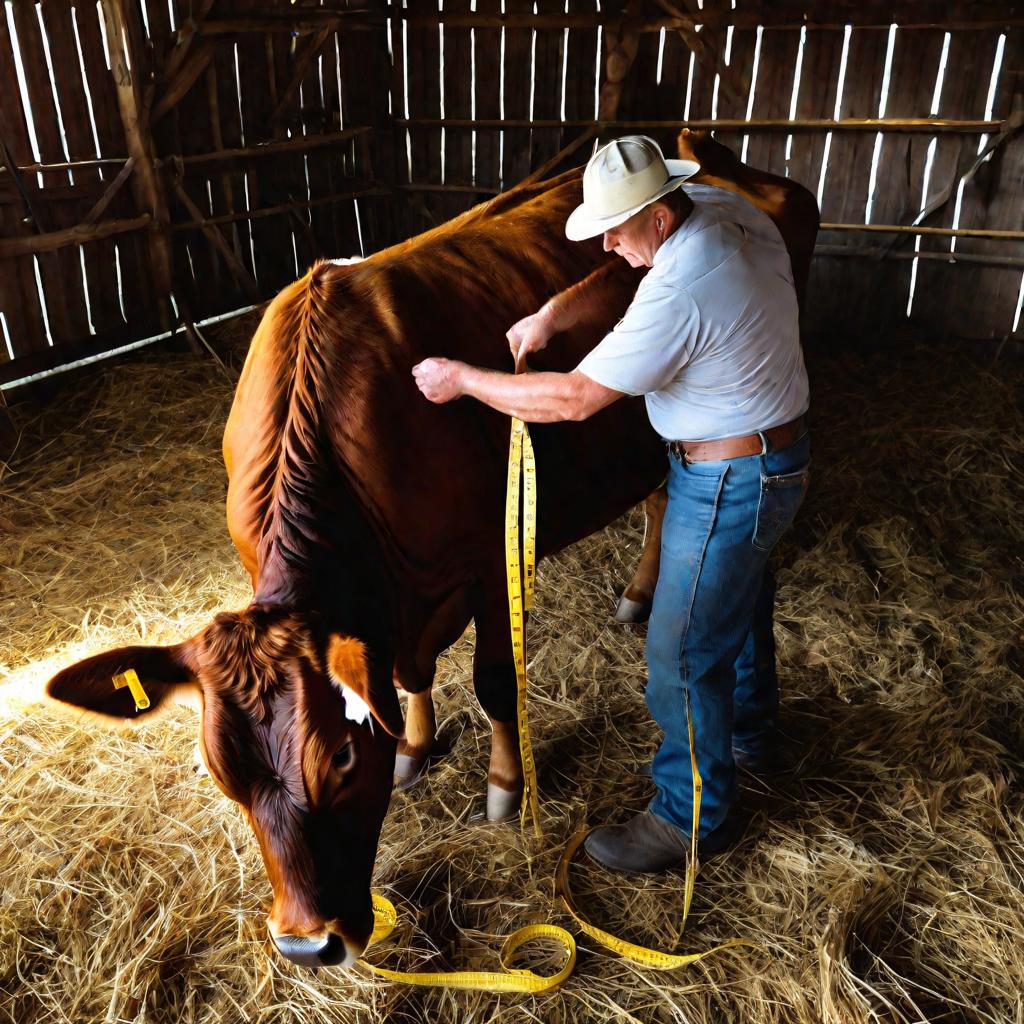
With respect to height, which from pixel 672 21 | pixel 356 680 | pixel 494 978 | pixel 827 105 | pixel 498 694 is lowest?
pixel 494 978

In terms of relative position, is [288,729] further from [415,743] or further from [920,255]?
[920,255]

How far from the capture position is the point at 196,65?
246 inches

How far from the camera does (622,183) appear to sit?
6.78ft

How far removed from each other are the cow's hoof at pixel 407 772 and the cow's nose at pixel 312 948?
3.53 ft

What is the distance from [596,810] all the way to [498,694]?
1.75ft

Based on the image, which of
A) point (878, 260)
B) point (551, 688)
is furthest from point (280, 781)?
point (878, 260)

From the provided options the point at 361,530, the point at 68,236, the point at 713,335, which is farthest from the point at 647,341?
the point at 68,236

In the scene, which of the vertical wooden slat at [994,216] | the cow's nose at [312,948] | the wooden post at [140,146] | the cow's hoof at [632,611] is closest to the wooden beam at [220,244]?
the wooden post at [140,146]

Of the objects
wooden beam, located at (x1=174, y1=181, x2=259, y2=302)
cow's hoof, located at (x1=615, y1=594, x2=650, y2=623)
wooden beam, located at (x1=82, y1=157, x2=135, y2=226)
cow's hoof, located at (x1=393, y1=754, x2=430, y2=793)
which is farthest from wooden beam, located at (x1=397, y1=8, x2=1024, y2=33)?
cow's hoof, located at (x1=393, y1=754, x2=430, y2=793)

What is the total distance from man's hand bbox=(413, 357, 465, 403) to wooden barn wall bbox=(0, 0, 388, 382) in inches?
173

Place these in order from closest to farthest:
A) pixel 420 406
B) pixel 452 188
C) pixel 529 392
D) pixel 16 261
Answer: pixel 529 392
pixel 420 406
pixel 16 261
pixel 452 188

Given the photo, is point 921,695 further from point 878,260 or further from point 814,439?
point 878,260

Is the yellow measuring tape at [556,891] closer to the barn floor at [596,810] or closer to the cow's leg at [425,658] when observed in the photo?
the barn floor at [596,810]

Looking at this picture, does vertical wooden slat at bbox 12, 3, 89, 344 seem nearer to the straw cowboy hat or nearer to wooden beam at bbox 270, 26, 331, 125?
wooden beam at bbox 270, 26, 331, 125
